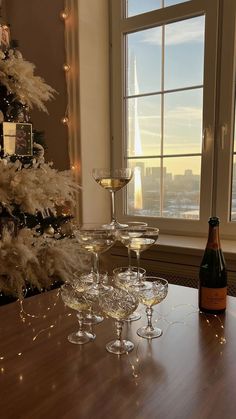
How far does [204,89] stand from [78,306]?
146 cm

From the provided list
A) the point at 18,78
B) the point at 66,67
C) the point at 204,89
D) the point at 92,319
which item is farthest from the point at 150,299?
the point at 66,67

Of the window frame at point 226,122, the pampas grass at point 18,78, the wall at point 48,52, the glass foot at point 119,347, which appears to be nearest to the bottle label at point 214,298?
the glass foot at point 119,347

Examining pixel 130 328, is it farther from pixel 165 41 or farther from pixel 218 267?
pixel 165 41

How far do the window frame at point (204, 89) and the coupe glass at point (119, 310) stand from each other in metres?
1.23

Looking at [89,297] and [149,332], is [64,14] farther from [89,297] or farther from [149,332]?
[149,332]

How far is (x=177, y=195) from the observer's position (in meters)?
2.02

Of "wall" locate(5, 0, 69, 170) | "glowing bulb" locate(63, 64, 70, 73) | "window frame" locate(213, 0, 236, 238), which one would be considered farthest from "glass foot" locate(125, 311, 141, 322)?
"glowing bulb" locate(63, 64, 70, 73)

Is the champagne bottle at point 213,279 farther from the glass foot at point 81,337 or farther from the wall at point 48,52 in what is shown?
the wall at point 48,52

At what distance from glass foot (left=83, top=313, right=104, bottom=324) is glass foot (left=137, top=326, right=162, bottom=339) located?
12cm

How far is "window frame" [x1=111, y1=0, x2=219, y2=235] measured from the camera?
1.80m

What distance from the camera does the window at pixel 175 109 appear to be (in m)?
1.80

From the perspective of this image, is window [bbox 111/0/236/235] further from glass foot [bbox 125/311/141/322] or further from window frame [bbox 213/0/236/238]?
glass foot [bbox 125/311/141/322]

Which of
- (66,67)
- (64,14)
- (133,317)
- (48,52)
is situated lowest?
(133,317)

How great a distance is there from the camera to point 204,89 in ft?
6.03
